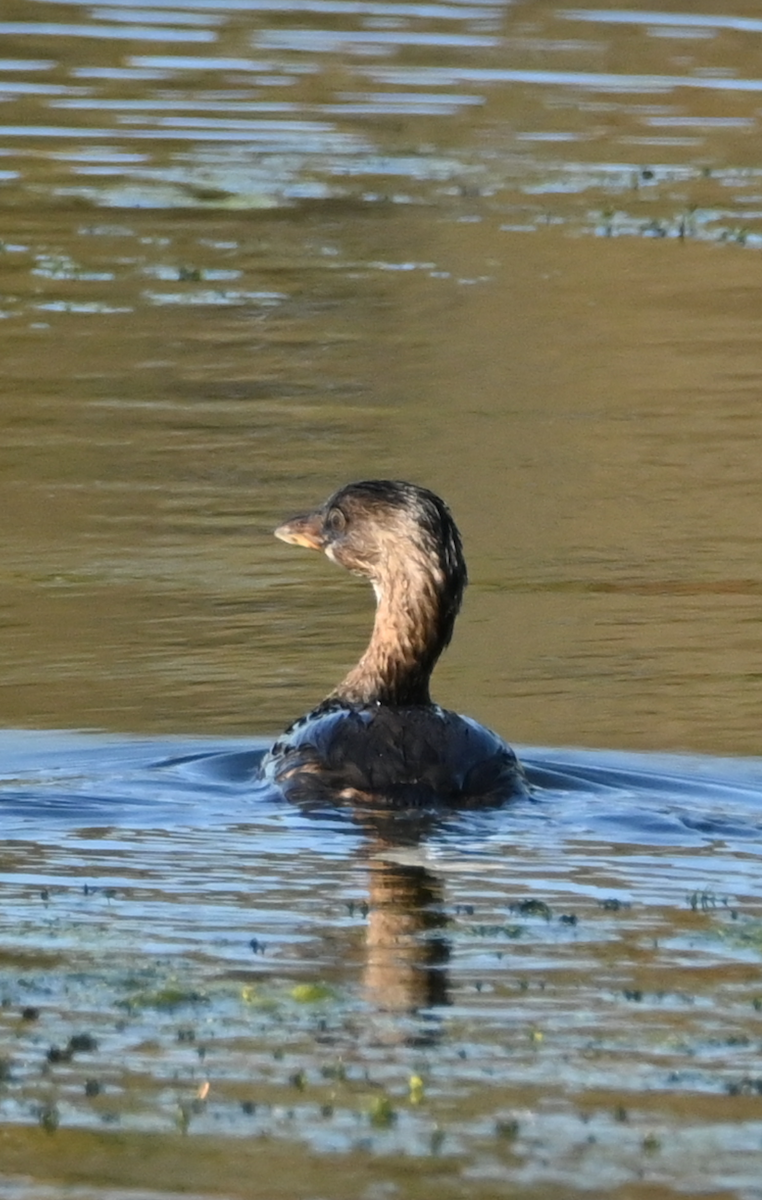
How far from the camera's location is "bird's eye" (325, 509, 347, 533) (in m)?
9.66

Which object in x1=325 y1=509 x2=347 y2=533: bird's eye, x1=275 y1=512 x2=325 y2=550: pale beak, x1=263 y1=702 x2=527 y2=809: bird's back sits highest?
x1=325 y1=509 x2=347 y2=533: bird's eye

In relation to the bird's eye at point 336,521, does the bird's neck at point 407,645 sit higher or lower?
lower

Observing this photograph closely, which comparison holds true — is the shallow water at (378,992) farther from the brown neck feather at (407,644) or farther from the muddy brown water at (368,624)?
the brown neck feather at (407,644)

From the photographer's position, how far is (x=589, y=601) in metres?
11.2

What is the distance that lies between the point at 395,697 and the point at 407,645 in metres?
0.18

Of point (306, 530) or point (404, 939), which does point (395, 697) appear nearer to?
point (306, 530)

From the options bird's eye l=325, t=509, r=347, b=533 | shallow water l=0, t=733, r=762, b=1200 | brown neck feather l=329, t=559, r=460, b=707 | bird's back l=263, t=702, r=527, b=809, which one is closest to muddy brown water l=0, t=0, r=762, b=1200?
shallow water l=0, t=733, r=762, b=1200

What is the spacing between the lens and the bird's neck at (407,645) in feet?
30.0

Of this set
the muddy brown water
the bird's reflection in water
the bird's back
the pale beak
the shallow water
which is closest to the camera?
the shallow water

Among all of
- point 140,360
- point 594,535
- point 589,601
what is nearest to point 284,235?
point 140,360

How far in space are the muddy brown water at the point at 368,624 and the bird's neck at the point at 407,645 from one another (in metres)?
0.41

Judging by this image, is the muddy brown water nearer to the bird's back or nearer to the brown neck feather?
the bird's back

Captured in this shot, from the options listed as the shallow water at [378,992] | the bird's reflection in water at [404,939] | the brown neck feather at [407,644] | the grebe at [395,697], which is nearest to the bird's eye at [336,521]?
the grebe at [395,697]

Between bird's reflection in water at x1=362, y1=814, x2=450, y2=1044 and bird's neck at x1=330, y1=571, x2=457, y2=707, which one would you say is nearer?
bird's reflection in water at x1=362, y1=814, x2=450, y2=1044
